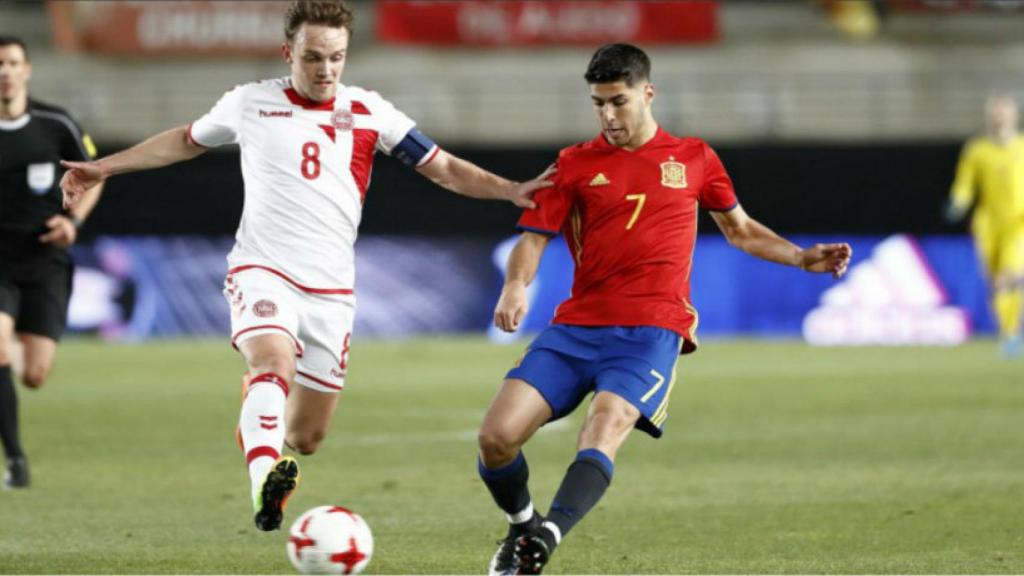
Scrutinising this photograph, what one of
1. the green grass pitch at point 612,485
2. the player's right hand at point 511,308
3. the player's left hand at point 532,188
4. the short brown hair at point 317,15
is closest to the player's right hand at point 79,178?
the short brown hair at point 317,15

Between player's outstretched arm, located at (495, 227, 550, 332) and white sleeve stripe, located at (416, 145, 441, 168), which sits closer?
player's outstretched arm, located at (495, 227, 550, 332)

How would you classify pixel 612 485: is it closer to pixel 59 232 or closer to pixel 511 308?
pixel 59 232

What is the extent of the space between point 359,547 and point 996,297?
1586 centimetres

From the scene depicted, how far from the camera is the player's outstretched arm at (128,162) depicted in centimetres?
750

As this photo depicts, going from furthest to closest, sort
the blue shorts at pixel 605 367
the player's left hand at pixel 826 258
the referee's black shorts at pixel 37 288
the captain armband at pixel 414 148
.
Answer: the referee's black shorts at pixel 37 288 < the captain armband at pixel 414 148 < the player's left hand at pixel 826 258 < the blue shorts at pixel 605 367

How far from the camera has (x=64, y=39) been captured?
31.3m

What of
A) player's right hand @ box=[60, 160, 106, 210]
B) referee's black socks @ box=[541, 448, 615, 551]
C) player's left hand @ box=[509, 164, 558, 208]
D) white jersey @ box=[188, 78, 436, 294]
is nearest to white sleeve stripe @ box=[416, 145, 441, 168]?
white jersey @ box=[188, 78, 436, 294]

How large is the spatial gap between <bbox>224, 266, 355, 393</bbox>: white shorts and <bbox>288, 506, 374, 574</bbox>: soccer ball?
115 centimetres

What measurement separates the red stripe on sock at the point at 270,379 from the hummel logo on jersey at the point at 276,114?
3.68 ft

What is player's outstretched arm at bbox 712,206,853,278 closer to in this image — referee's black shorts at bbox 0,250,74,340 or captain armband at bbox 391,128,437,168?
captain armband at bbox 391,128,437,168

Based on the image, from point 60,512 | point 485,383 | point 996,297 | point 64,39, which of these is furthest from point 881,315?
point 60,512

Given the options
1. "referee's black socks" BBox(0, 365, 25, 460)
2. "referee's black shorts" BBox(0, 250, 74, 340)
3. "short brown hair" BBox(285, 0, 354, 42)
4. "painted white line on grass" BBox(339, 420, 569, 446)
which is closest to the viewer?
"short brown hair" BBox(285, 0, 354, 42)

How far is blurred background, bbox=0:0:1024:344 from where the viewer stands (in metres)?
24.7

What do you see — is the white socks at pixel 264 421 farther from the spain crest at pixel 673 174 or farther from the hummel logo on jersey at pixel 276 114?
the spain crest at pixel 673 174
